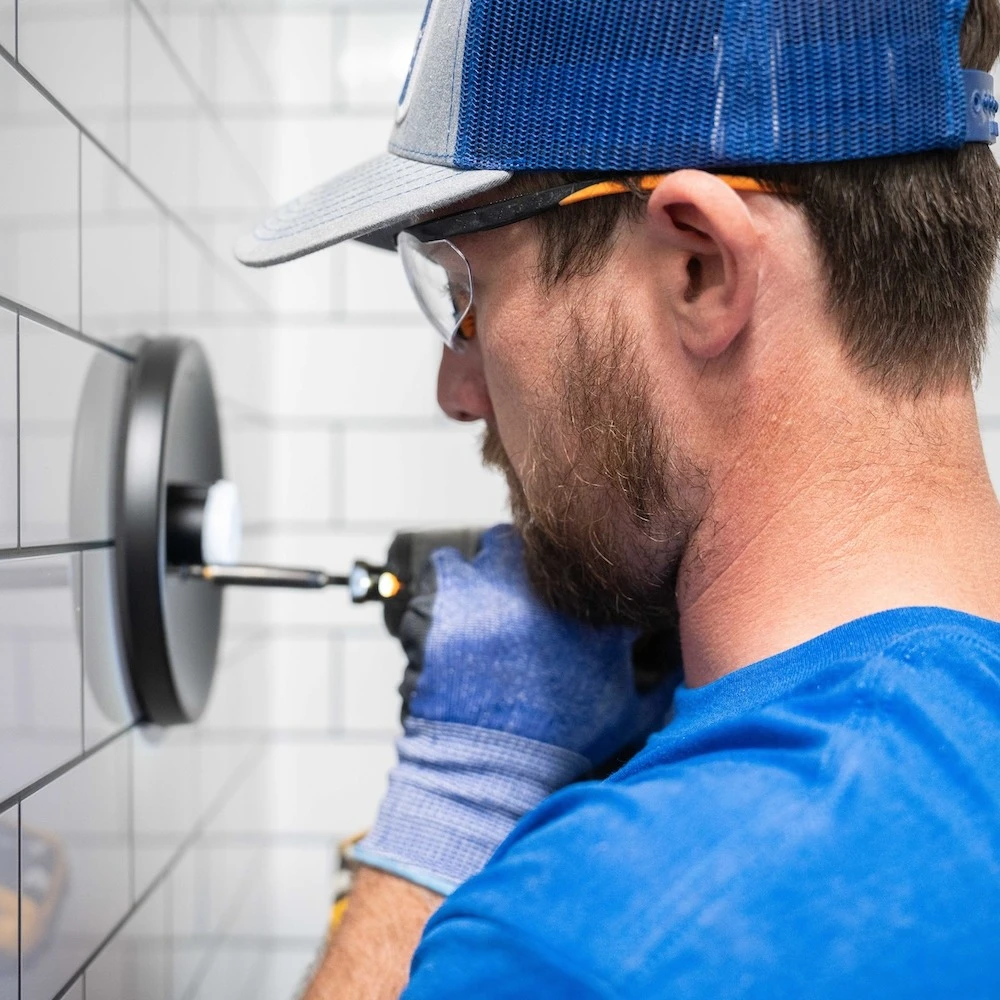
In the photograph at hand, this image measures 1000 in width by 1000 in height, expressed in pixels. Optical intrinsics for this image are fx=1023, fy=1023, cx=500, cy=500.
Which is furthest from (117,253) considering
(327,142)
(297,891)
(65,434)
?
(297,891)

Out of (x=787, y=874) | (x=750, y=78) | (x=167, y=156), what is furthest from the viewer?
(x=167, y=156)

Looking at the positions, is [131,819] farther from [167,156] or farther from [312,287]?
[312,287]

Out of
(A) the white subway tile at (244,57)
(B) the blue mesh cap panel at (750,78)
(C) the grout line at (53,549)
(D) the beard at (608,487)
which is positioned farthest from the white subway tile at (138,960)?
(A) the white subway tile at (244,57)

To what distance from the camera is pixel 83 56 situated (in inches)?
27.0

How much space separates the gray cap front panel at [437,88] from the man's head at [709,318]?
6 centimetres

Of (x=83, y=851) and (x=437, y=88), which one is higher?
(x=437, y=88)

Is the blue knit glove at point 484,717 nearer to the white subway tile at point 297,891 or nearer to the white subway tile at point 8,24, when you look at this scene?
the white subway tile at point 8,24

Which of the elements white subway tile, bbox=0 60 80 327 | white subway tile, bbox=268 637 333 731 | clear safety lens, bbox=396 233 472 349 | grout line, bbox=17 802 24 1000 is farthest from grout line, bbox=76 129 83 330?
white subway tile, bbox=268 637 333 731

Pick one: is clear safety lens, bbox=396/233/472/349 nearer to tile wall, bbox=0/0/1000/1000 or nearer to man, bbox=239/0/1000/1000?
man, bbox=239/0/1000/1000

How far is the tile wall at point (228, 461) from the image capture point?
60 centimetres

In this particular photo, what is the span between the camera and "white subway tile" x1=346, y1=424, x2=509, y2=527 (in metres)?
1.34

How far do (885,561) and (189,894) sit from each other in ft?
2.51

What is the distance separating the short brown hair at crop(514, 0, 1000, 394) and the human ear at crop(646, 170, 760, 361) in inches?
1.2

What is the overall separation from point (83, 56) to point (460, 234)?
0.29m
